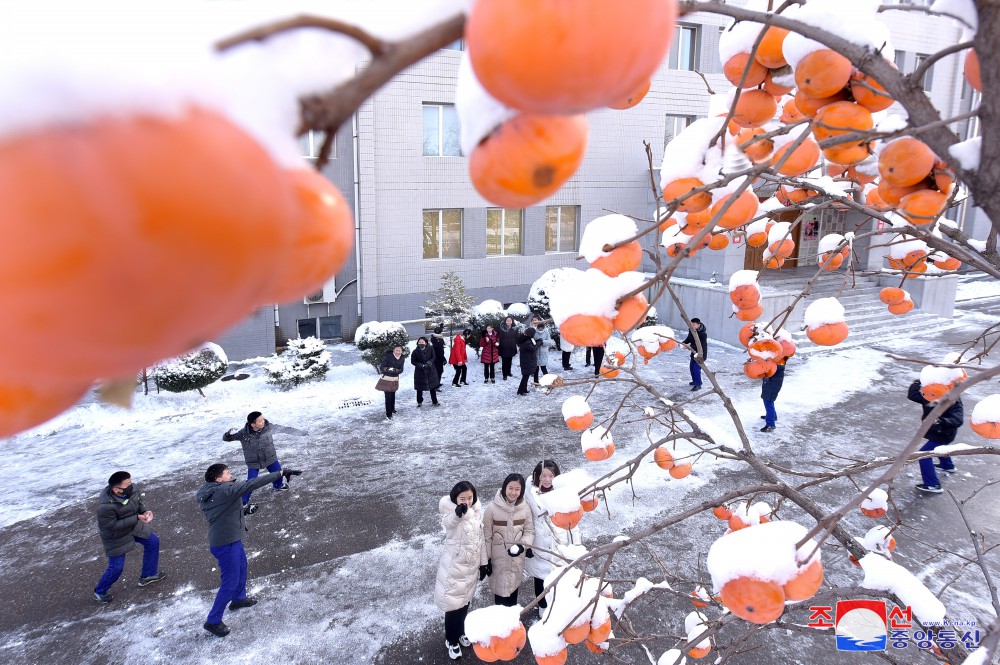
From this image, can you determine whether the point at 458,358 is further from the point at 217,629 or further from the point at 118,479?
the point at 217,629

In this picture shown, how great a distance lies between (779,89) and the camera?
1.97 m

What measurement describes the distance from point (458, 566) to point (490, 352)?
6.76 metres

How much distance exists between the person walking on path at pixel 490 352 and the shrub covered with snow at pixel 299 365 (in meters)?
2.97

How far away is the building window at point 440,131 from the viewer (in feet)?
44.6

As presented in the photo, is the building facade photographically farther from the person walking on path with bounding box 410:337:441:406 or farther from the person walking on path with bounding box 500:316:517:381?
the person walking on path with bounding box 410:337:441:406

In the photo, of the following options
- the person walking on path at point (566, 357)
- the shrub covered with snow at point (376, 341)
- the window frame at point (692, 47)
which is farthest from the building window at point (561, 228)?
the shrub covered with snow at point (376, 341)

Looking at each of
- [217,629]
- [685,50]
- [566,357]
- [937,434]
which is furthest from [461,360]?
[685,50]

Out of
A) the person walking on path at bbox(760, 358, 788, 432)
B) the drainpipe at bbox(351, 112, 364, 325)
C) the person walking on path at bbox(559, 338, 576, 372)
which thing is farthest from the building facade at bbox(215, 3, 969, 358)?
the person walking on path at bbox(760, 358, 788, 432)

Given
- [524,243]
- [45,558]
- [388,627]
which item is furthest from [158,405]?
[524,243]

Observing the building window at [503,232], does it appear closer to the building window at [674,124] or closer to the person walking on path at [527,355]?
the building window at [674,124]

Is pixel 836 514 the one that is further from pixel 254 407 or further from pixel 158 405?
pixel 158 405

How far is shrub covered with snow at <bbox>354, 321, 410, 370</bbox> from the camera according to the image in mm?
11922

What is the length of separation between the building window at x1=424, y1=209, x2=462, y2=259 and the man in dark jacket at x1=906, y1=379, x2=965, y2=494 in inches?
395

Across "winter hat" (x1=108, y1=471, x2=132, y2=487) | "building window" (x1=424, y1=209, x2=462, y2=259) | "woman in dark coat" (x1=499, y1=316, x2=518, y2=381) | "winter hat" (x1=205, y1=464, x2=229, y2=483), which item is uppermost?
"building window" (x1=424, y1=209, x2=462, y2=259)
